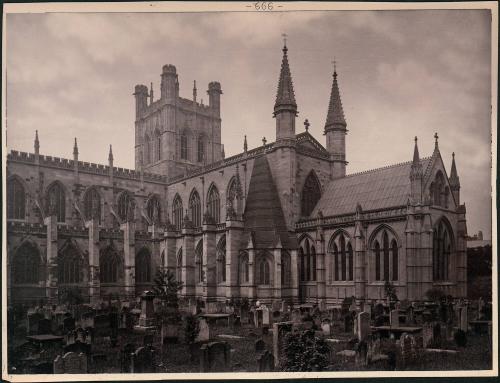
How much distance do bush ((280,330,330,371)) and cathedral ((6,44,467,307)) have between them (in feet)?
40.0

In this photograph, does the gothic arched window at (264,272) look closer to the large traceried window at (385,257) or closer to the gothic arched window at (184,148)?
the large traceried window at (385,257)

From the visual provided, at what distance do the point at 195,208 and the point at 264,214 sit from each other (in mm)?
12875

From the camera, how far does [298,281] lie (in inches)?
1364

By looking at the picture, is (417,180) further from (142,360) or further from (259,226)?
(142,360)

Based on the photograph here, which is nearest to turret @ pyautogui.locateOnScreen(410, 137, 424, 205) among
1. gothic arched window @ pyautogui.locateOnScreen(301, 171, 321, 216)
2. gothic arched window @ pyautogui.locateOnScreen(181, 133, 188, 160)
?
gothic arched window @ pyautogui.locateOnScreen(301, 171, 321, 216)

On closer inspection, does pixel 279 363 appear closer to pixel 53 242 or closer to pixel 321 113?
pixel 321 113

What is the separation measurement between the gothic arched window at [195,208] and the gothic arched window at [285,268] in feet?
44.1

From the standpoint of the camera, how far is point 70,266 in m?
38.0

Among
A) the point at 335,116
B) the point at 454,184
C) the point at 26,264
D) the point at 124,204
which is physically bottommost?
the point at 26,264

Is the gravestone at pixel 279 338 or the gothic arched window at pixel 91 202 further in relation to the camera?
the gothic arched window at pixel 91 202

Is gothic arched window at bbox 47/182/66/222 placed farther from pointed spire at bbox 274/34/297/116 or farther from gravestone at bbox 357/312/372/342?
gravestone at bbox 357/312/372/342

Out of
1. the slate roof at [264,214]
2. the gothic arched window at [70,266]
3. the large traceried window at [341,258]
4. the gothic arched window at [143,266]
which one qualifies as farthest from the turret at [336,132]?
the gothic arched window at [70,266]

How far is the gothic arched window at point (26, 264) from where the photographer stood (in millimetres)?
23859

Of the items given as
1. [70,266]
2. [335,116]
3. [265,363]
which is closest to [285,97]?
[335,116]
